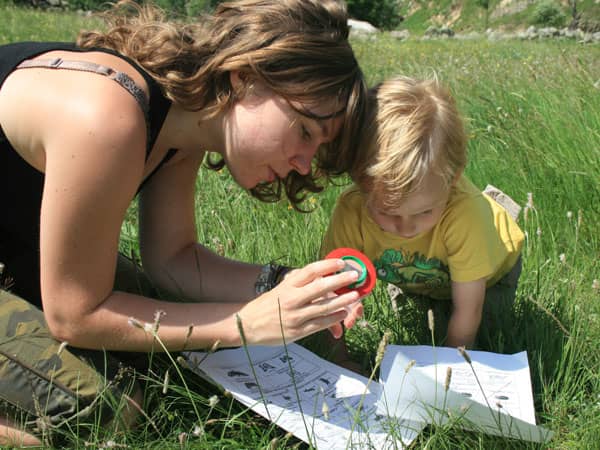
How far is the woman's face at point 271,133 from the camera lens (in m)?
1.62

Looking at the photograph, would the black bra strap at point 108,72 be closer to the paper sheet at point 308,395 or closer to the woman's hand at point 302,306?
the woman's hand at point 302,306

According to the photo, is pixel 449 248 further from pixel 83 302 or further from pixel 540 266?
pixel 83 302

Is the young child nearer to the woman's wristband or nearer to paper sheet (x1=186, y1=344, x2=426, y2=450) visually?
the woman's wristband

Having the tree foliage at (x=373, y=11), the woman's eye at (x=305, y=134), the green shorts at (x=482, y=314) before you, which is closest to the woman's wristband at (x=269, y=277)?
the green shorts at (x=482, y=314)

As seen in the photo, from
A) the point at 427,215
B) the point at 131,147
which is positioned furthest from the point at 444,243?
the point at 131,147

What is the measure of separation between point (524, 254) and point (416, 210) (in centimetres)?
84

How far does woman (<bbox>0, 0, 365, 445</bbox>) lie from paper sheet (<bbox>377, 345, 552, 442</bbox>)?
22 cm

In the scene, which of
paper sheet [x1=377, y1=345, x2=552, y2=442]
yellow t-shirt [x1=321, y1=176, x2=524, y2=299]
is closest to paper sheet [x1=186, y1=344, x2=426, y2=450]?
paper sheet [x1=377, y1=345, x2=552, y2=442]

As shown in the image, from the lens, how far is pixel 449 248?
195 cm

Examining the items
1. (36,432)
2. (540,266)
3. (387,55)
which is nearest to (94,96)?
(36,432)

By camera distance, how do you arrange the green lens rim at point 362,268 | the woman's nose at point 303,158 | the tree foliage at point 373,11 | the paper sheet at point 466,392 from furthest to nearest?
the tree foliage at point 373,11 < the woman's nose at point 303,158 < the green lens rim at point 362,268 < the paper sheet at point 466,392

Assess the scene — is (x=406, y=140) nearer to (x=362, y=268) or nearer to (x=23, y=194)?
(x=362, y=268)

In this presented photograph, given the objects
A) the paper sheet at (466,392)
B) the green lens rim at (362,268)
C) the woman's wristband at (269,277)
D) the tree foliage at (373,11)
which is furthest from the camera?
the tree foliage at (373,11)

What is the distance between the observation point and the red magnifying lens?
5.22 feet
